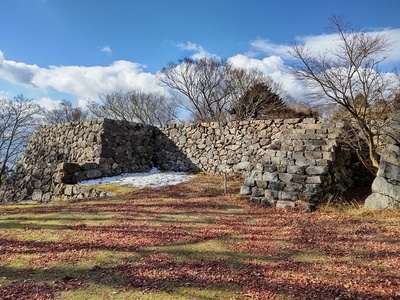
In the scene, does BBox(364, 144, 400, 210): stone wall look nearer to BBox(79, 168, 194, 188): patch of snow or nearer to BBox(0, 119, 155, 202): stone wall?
BBox(79, 168, 194, 188): patch of snow

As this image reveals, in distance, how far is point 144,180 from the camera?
36.5 ft

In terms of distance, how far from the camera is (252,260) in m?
3.90

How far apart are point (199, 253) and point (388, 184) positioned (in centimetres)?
453

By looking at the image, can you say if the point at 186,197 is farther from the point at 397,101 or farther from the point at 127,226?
the point at 397,101

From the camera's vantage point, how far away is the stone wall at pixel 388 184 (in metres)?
6.22

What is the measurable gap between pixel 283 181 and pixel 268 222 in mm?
1947

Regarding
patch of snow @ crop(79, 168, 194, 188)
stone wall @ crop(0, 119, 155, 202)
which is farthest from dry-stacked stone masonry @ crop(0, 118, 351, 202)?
patch of snow @ crop(79, 168, 194, 188)

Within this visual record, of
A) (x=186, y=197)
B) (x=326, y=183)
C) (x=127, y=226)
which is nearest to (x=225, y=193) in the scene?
(x=186, y=197)

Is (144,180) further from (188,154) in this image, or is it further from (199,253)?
(199,253)

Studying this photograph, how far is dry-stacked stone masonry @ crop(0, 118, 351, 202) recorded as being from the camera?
7855 millimetres

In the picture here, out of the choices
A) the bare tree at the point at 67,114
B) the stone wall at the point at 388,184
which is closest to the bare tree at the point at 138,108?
the bare tree at the point at 67,114

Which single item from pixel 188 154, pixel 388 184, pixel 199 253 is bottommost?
pixel 199 253

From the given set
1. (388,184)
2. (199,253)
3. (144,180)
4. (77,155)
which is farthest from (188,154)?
(199,253)

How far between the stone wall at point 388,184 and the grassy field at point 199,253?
1.14ft
